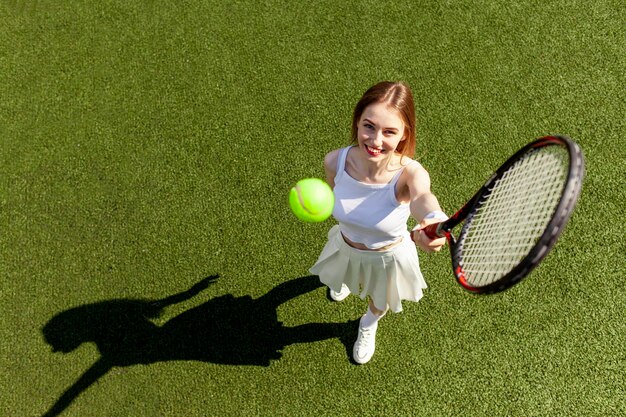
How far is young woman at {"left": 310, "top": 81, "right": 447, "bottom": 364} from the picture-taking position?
7.95 ft

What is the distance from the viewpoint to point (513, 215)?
220cm

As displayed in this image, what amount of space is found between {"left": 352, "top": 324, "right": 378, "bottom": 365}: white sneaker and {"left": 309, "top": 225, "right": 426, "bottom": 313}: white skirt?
1.25 feet

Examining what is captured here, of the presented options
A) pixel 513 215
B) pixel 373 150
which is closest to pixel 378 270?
pixel 373 150

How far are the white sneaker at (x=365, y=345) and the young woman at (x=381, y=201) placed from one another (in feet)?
1.16

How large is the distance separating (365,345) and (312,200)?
1588 millimetres

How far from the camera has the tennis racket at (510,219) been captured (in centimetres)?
183

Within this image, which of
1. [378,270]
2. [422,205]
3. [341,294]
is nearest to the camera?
[422,205]

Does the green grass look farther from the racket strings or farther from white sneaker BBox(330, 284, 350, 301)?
the racket strings

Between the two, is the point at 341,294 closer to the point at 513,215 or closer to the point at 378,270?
the point at 378,270

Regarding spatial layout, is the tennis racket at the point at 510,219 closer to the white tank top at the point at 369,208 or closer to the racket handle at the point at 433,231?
the racket handle at the point at 433,231

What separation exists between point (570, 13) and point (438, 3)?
4.46 feet

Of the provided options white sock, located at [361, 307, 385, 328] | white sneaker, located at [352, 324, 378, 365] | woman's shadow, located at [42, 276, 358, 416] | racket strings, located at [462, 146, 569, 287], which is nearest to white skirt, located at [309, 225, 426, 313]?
white sock, located at [361, 307, 385, 328]

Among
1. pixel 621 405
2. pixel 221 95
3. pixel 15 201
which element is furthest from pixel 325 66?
pixel 621 405

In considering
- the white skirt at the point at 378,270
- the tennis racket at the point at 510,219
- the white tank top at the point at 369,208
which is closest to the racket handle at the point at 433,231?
the tennis racket at the point at 510,219
